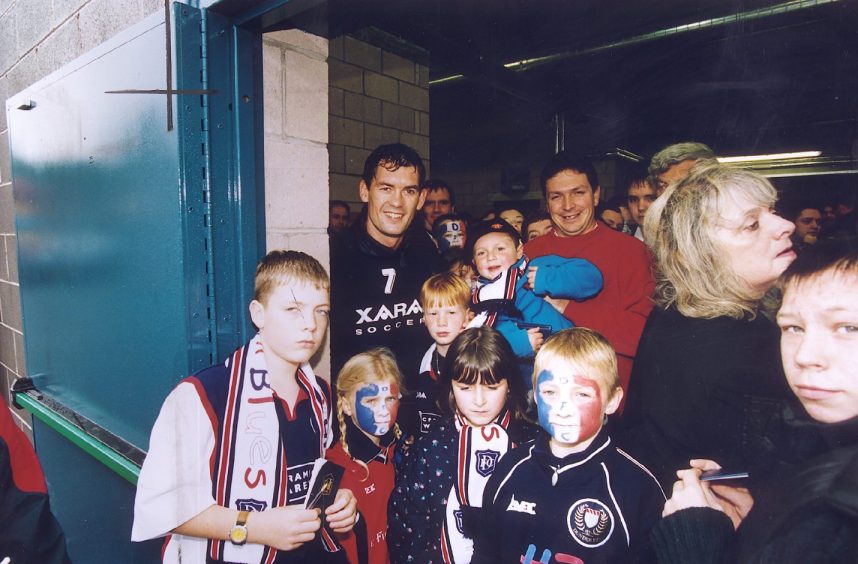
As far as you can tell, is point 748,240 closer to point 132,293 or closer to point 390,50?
point 132,293

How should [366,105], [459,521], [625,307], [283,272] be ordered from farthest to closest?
[366,105], [283,272], [459,521], [625,307]

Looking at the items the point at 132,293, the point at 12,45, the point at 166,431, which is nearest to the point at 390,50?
the point at 12,45

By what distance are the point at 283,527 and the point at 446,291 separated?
877 mm

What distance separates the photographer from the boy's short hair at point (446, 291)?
1626mm

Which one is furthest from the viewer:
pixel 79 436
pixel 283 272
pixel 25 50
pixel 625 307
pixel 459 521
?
pixel 25 50

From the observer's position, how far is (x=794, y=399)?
0.94m

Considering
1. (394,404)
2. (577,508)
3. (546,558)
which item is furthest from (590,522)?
(394,404)

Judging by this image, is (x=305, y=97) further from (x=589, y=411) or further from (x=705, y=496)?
(x=705, y=496)

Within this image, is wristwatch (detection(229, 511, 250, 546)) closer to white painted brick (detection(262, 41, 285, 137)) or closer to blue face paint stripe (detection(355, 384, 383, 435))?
blue face paint stripe (detection(355, 384, 383, 435))

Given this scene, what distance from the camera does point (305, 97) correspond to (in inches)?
68.0

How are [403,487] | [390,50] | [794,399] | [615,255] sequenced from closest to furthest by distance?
[794,399], [615,255], [403,487], [390,50]

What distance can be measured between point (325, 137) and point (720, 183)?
4.09 feet

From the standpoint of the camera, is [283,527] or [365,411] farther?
[365,411]

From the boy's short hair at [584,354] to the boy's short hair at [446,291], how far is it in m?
0.39
